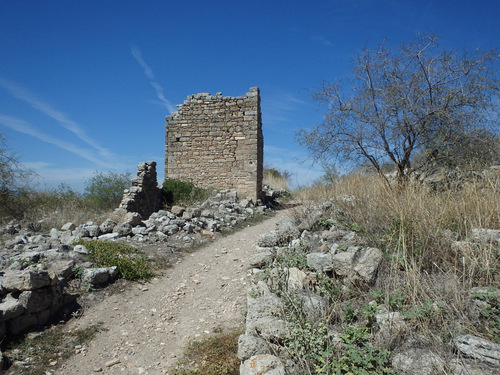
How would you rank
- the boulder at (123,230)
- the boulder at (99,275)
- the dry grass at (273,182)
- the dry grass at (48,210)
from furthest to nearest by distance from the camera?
the dry grass at (273,182) → the dry grass at (48,210) → the boulder at (123,230) → the boulder at (99,275)

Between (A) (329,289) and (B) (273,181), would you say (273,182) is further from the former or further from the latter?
(A) (329,289)

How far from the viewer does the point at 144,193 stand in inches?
476

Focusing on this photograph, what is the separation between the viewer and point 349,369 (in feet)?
8.41

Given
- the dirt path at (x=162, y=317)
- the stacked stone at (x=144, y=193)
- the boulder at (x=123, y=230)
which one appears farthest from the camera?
the stacked stone at (x=144, y=193)

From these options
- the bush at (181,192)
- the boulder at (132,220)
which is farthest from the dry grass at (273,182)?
the boulder at (132,220)

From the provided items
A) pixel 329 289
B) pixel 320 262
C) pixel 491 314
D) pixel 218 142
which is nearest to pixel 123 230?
pixel 320 262

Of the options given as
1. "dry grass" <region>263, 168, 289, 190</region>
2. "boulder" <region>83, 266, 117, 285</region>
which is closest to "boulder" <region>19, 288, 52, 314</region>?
"boulder" <region>83, 266, 117, 285</region>

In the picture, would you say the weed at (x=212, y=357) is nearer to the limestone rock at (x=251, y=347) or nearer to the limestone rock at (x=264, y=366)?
the limestone rock at (x=251, y=347)

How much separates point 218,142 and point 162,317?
998 cm

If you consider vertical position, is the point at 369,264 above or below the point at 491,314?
above

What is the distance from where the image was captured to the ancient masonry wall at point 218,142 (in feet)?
44.8

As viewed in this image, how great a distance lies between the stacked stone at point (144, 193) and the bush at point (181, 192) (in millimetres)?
370

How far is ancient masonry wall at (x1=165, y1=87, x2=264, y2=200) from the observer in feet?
44.8

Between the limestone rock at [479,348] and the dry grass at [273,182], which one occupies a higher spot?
the dry grass at [273,182]
